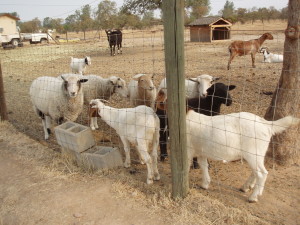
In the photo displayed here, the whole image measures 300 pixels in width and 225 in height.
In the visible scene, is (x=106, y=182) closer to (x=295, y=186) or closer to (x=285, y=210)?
(x=285, y=210)

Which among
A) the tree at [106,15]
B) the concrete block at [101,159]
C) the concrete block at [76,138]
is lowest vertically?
the concrete block at [101,159]

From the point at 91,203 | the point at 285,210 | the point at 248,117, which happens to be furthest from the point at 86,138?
the point at 285,210

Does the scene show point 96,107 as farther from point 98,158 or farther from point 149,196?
point 149,196

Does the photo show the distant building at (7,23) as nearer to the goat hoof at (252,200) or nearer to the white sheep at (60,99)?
the white sheep at (60,99)

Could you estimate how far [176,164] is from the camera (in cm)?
317

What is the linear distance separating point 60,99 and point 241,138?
3.62 m

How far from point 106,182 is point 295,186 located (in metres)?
2.52

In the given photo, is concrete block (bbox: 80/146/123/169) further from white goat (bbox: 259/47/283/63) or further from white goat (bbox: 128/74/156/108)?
white goat (bbox: 259/47/283/63)

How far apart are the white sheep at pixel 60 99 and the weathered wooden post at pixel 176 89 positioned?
277cm

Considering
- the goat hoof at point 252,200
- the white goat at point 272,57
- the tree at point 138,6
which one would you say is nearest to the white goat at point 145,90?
the goat hoof at point 252,200

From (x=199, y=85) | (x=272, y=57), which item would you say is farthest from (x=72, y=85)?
(x=272, y=57)

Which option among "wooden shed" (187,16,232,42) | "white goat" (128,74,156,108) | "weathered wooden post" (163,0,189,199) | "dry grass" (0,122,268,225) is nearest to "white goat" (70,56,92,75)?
"white goat" (128,74,156,108)

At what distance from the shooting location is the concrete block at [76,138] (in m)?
4.34

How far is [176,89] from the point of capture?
293cm
